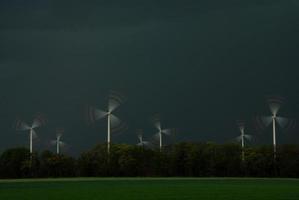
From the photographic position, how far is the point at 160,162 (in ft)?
500

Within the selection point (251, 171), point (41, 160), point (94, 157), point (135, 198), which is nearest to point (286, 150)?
point (251, 171)

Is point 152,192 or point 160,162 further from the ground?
point 160,162

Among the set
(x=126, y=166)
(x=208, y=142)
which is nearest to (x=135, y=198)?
(x=126, y=166)

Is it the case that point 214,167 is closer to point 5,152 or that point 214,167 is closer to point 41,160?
point 41,160

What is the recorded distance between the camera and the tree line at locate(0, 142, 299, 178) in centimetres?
14962

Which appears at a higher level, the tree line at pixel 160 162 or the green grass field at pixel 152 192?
the tree line at pixel 160 162

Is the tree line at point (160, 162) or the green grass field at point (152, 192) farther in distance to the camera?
the tree line at point (160, 162)

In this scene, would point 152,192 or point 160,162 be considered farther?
point 160,162

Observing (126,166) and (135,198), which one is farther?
(126,166)

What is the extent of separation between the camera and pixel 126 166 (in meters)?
150

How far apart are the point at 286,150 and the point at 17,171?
67.6 meters

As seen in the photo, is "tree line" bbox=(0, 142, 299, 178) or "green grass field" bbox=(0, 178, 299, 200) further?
"tree line" bbox=(0, 142, 299, 178)

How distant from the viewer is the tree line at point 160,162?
149625 mm

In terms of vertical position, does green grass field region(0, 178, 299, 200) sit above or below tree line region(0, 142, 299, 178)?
below
